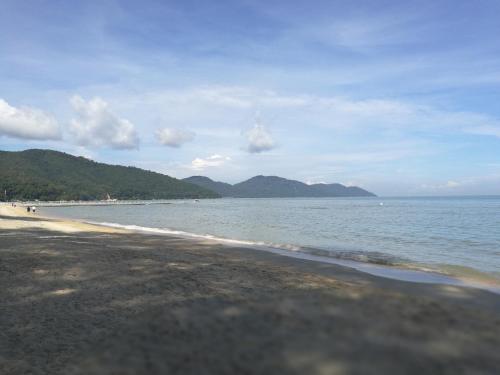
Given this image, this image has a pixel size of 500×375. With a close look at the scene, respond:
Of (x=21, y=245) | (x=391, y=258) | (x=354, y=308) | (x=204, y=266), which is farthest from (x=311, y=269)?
(x=354, y=308)

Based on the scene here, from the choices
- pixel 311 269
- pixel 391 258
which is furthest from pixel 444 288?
pixel 391 258

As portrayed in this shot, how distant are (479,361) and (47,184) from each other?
185352 mm

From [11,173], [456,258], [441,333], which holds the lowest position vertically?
[456,258]

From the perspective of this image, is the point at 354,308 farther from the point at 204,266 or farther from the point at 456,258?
the point at 456,258

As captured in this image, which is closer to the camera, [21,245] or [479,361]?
[479,361]

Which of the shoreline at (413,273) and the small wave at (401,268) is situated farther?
the small wave at (401,268)

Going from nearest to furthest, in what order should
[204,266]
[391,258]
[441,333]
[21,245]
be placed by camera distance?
[441,333] < [204,266] < [21,245] < [391,258]

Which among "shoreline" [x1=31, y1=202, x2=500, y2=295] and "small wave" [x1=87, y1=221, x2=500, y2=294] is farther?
"small wave" [x1=87, y1=221, x2=500, y2=294]

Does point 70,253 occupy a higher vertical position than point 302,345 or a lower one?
lower

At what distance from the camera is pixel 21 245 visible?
54.3 feet

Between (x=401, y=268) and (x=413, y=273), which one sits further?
(x=401, y=268)

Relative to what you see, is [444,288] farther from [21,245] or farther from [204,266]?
[21,245]

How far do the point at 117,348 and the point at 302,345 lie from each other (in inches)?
42.8

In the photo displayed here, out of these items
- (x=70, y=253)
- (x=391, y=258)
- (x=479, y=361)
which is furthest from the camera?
(x=391, y=258)
